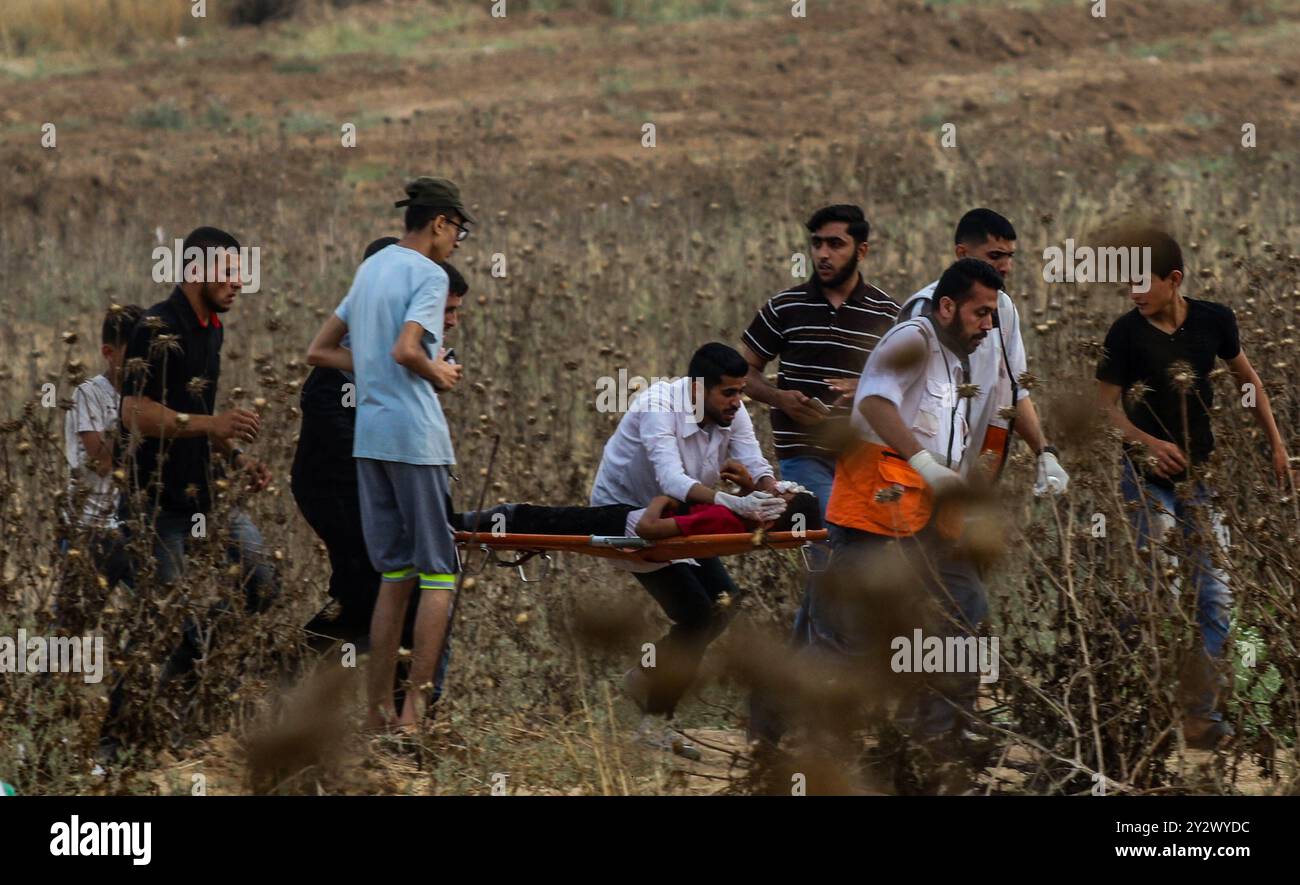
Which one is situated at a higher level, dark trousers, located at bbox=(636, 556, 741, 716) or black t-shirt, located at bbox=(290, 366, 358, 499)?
black t-shirt, located at bbox=(290, 366, 358, 499)

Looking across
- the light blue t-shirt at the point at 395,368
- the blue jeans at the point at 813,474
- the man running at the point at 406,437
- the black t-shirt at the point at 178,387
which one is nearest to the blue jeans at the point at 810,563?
the blue jeans at the point at 813,474

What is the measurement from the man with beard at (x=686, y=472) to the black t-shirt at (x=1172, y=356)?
1195mm

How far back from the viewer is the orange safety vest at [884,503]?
17.1ft

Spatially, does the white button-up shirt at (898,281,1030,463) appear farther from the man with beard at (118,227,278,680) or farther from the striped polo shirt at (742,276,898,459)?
the man with beard at (118,227,278,680)

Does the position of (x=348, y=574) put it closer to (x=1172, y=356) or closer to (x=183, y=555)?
(x=183, y=555)

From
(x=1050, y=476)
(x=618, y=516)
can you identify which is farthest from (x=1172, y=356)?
(x=618, y=516)

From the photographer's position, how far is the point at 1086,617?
16.9ft

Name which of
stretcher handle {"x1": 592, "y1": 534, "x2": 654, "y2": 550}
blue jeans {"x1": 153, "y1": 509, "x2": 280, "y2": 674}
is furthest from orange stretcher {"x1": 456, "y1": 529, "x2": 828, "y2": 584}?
blue jeans {"x1": 153, "y1": 509, "x2": 280, "y2": 674}

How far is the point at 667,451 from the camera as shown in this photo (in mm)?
5969

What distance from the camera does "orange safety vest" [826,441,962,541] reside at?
5211 millimetres

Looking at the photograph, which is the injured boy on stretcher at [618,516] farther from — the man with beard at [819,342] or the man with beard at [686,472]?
the man with beard at [819,342]

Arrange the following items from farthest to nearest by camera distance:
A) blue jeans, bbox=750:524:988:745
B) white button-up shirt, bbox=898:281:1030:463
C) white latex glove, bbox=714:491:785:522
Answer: white latex glove, bbox=714:491:785:522 < white button-up shirt, bbox=898:281:1030:463 < blue jeans, bbox=750:524:988:745
